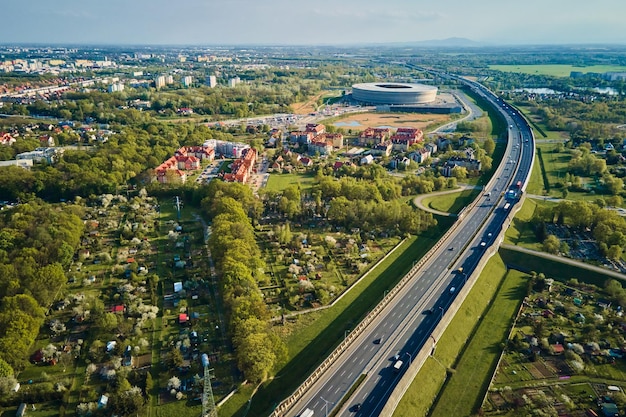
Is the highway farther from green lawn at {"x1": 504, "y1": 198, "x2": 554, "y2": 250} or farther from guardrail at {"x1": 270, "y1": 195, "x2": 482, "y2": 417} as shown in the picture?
green lawn at {"x1": 504, "y1": 198, "x2": 554, "y2": 250}

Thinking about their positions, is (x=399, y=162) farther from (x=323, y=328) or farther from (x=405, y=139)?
(x=323, y=328)

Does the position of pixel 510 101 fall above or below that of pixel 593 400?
above

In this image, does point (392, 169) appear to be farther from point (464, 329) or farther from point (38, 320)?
point (38, 320)

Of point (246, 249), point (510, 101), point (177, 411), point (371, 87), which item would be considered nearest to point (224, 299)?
point (246, 249)

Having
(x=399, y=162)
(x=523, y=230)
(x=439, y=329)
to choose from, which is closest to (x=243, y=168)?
(x=399, y=162)

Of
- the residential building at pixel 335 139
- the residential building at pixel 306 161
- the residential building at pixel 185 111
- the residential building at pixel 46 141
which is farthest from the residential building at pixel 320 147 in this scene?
the residential building at pixel 185 111

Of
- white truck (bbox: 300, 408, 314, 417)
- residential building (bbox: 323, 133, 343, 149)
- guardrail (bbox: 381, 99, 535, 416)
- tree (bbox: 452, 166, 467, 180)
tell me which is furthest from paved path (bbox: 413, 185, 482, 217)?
white truck (bbox: 300, 408, 314, 417)
